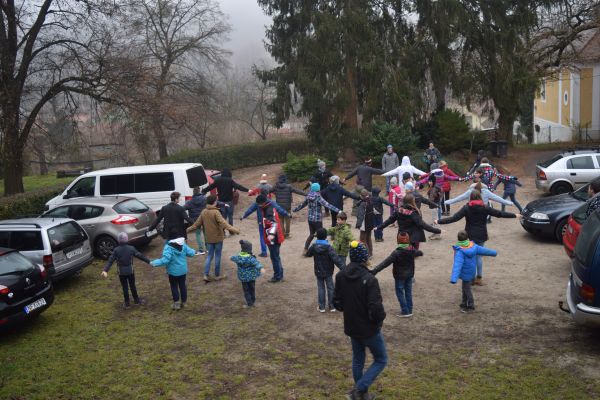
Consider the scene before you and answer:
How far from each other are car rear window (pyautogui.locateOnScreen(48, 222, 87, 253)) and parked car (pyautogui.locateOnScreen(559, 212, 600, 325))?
9.15m

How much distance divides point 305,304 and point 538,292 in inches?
157

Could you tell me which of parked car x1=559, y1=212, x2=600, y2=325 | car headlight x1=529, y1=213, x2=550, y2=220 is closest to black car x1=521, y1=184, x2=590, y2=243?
car headlight x1=529, y1=213, x2=550, y2=220

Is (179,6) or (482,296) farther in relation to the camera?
(179,6)

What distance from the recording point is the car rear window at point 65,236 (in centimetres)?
1088

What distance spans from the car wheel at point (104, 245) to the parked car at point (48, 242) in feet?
6.74

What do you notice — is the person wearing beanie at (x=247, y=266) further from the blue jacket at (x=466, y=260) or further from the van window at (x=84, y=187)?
the van window at (x=84, y=187)

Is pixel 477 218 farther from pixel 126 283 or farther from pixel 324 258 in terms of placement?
pixel 126 283

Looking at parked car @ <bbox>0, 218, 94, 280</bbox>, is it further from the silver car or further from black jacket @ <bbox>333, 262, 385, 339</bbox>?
black jacket @ <bbox>333, 262, 385, 339</bbox>

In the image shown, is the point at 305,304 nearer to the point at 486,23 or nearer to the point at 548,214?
the point at 548,214

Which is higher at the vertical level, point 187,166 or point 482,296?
point 187,166

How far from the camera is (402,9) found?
25.3m

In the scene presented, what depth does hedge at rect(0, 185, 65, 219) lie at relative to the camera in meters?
15.7

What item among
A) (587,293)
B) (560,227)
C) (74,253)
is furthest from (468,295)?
(74,253)

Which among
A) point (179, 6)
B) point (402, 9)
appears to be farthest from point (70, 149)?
point (402, 9)
